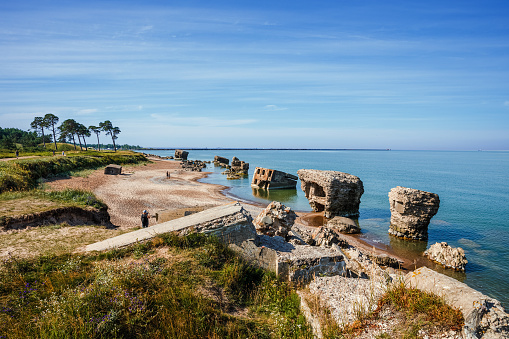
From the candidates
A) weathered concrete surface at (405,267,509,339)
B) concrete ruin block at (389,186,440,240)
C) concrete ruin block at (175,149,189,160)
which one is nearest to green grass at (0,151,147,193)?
weathered concrete surface at (405,267,509,339)

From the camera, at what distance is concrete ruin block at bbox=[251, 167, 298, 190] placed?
1799 inches

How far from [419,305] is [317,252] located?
4072mm

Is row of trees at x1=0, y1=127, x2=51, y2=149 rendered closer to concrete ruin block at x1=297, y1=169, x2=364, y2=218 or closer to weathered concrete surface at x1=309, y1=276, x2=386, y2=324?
concrete ruin block at x1=297, y1=169, x2=364, y2=218

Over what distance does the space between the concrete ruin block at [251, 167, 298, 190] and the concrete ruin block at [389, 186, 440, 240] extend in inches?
997

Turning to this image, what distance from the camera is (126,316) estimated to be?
4.89 metres

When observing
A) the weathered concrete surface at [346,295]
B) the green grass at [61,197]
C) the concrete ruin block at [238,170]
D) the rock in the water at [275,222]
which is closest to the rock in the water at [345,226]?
the rock in the water at [275,222]

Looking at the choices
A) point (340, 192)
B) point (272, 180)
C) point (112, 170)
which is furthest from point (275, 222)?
point (112, 170)

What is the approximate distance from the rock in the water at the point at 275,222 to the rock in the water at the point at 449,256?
1117cm

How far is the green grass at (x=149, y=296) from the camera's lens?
4.68 meters

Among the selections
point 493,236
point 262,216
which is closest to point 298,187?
point 493,236

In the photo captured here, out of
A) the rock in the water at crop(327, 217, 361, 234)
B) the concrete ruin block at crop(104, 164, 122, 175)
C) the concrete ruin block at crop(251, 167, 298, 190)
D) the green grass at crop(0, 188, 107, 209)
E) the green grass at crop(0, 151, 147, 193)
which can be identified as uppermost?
the green grass at crop(0, 151, 147, 193)

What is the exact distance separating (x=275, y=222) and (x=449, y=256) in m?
12.0

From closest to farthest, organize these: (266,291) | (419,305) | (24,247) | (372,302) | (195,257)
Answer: (419,305) < (372,302) < (266,291) < (195,257) < (24,247)

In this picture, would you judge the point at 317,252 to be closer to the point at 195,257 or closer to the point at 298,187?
the point at 195,257
